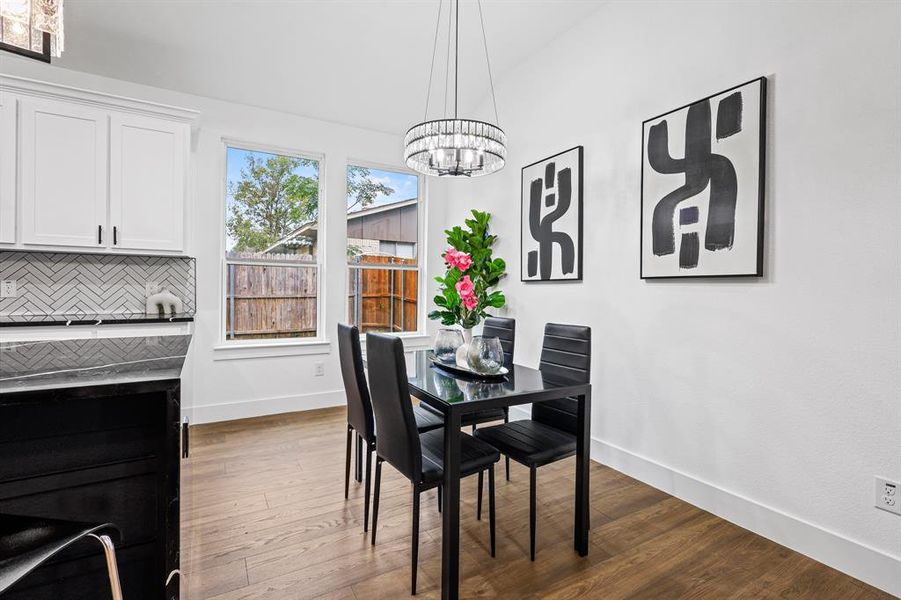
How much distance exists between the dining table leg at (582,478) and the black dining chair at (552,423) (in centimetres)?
11

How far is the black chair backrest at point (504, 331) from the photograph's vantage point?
3027 millimetres

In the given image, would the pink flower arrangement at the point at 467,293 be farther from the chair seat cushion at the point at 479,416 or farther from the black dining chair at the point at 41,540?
the black dining chair at the point at 41,540

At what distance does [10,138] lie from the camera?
117 inches

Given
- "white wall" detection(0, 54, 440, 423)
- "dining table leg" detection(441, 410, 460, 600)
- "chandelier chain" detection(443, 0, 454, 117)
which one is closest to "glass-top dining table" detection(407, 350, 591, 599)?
"dining table leg" detection(441, 410, 460, 600)

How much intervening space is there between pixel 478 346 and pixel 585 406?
23.2 inches

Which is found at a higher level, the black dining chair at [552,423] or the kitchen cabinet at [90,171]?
the kitchen cabinet at [90,171]

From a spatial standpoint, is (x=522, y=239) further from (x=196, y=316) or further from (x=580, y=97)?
(x=196, y=316)

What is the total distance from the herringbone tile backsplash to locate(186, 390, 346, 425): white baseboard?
2.99 feet

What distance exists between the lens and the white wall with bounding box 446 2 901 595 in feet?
6.13

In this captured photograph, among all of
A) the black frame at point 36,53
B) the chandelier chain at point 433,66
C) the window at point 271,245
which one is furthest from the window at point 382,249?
the black frame at point 36,53

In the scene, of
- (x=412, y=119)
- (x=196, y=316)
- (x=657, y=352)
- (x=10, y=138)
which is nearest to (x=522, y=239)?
(x=657, y=352)

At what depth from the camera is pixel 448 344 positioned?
2541 millimetres

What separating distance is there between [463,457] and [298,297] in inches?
123

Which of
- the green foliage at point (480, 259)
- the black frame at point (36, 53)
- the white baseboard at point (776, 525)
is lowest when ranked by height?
the white baseboard at point (776, 525)
